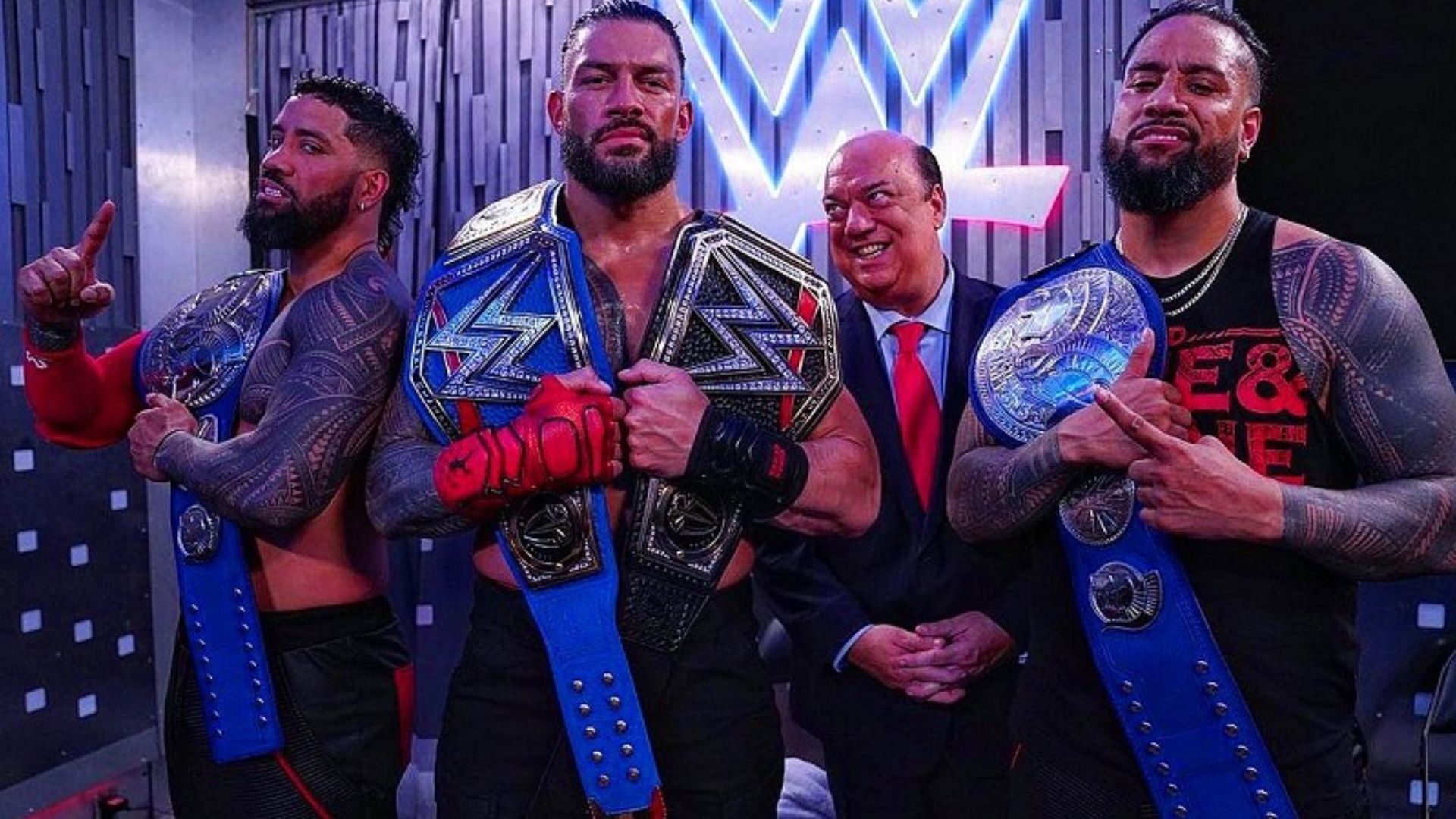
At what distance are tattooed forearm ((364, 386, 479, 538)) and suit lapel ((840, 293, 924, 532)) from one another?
82 cm

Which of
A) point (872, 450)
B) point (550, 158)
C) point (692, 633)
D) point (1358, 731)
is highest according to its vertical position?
point (550, 158)

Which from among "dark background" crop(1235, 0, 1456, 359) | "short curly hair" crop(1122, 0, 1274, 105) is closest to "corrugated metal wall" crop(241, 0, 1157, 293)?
"dark background" crop(1235, 0, 1456, 359)

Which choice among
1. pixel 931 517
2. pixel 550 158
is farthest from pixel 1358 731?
pixel 550 158

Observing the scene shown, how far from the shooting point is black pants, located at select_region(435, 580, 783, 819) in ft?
5.24

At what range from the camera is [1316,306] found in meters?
1.53

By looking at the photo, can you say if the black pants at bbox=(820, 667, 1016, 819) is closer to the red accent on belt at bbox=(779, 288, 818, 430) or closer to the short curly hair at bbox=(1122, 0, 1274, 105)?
the red accent on belt at bbox=(779, 288, 818, 430)

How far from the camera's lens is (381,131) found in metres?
2.26

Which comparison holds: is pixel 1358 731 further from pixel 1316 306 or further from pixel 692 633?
pixel 692 633

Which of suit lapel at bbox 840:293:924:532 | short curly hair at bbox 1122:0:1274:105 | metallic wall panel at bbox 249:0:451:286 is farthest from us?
metallic wall panel at bbox 249:0:451:286

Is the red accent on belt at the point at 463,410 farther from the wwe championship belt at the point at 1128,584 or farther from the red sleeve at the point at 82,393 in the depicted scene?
the red sleeve at the point at 82,393

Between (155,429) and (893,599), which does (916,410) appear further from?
(155,429)

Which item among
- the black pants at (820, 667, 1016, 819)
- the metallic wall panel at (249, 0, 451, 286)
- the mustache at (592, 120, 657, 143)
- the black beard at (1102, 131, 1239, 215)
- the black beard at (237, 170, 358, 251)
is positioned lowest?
the black pants at (820, 667, 1016, 819)

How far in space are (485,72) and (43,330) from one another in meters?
2.00

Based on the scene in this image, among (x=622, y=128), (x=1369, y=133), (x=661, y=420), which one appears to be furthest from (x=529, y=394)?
(x=1369, y=133)
